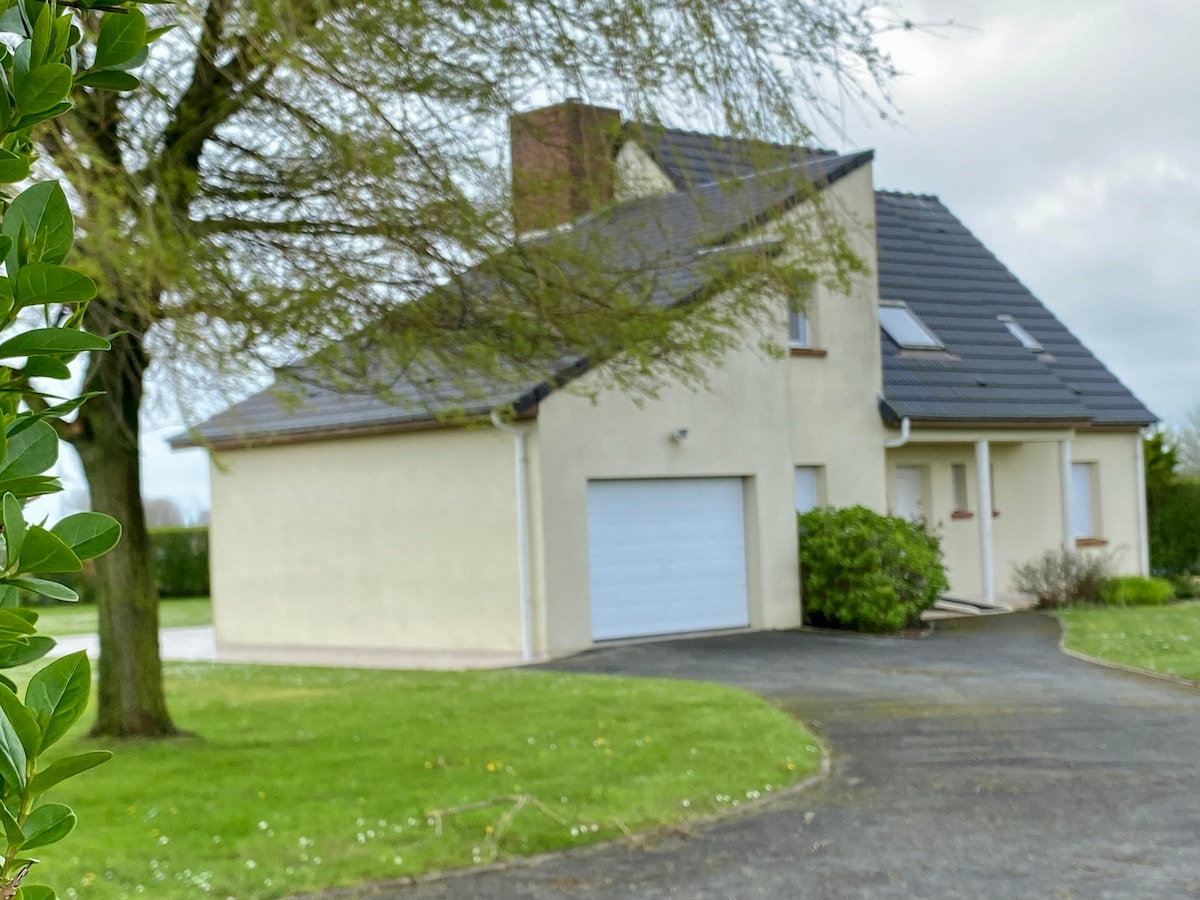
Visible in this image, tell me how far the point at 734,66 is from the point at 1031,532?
19.4 meters

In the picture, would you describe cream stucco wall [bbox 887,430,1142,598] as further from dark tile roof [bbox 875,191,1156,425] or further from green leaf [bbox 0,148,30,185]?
green leaf [bbox 0,148,30,185]

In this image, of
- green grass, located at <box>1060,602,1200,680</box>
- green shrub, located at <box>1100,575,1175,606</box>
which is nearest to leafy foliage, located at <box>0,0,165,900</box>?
green grass, located at <box>1060,602,1200,680</box>

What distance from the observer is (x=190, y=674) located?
17922 mm

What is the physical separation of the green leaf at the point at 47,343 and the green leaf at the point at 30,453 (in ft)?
0.30

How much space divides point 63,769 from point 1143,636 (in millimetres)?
18391

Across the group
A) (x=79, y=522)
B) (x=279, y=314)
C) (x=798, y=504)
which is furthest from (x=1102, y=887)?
(x=798, y=504)

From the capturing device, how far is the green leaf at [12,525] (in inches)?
53.2

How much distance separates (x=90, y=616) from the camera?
3133 centimetres

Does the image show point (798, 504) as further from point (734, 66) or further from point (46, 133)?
point (46, 133)

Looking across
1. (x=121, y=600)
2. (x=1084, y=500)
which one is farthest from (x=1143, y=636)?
(x=121, y=600)

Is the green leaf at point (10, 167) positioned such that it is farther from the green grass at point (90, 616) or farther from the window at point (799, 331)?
the green grass at point (90, 616)

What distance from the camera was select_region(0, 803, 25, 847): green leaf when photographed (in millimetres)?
1398

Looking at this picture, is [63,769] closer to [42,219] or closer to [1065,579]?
[42,219]

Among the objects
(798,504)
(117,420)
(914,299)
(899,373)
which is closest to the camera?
(117,420)
